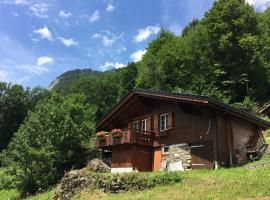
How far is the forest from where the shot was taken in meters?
35.8

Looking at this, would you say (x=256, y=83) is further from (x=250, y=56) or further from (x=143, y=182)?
(x=143, y=182)

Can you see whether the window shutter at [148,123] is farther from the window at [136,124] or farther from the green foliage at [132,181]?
the green foliage at [132,181]

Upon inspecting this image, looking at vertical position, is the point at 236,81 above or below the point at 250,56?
below

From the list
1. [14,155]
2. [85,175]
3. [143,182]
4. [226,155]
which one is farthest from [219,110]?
[14,155]

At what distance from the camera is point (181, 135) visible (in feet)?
92.6

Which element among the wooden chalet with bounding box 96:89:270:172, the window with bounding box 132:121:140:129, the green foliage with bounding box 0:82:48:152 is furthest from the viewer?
the green foliage with bounding box 0:82:48:152

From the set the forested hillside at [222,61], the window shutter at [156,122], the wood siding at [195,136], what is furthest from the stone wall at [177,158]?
the forested hillside at [222,61]

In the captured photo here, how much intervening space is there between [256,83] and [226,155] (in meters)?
29.1

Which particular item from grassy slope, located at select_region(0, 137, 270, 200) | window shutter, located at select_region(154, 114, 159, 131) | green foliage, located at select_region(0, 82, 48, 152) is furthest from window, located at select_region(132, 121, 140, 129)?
green foliage, located at select_region(0, 82, 48, 152)

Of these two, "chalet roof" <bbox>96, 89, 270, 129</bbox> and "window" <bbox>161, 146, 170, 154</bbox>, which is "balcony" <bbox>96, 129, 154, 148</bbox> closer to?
"window" <bbox>161, 146, 170, 154</bbox>

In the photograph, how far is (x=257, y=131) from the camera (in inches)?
1190

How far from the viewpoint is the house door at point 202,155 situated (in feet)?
84.8

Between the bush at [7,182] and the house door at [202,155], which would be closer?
the house door at [202,155]

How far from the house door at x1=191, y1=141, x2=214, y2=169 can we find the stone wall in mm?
442
